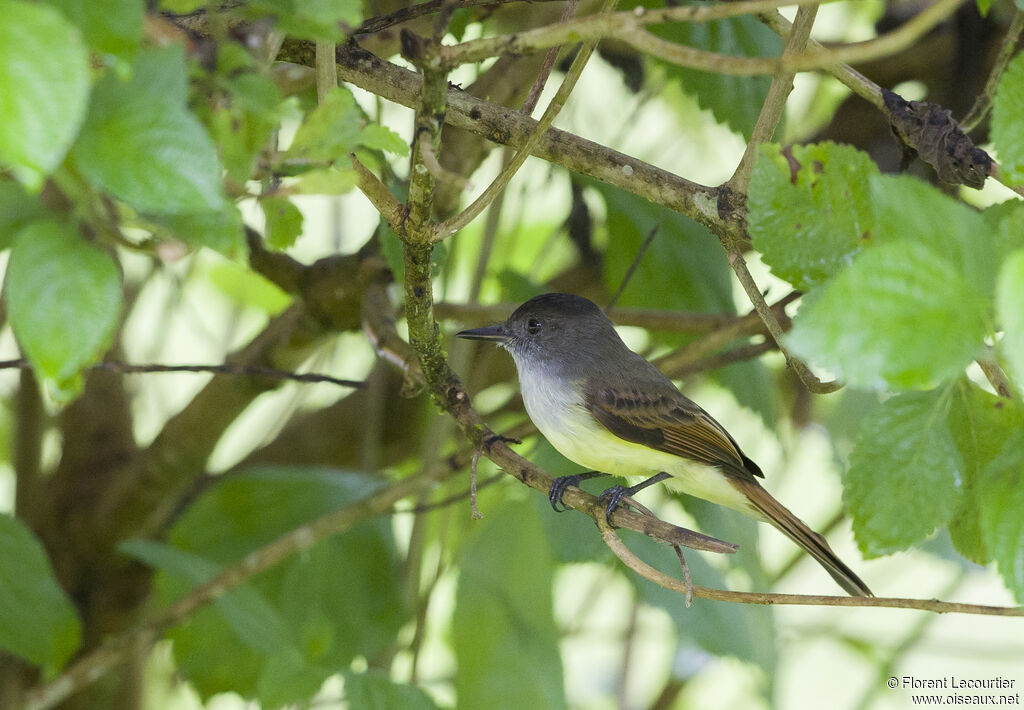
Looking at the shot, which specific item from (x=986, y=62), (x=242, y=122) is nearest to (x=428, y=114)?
(x=242, y=122)

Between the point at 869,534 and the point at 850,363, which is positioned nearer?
the point at 850,363

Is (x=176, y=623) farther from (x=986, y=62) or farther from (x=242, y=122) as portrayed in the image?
(x=986, y=62)

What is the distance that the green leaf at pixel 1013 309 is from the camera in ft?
2.18

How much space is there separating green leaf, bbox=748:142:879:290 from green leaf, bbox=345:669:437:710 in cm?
97

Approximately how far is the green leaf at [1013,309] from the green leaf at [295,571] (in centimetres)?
168

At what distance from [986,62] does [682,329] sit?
3.85 feet

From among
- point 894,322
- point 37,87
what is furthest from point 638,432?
point 37,87

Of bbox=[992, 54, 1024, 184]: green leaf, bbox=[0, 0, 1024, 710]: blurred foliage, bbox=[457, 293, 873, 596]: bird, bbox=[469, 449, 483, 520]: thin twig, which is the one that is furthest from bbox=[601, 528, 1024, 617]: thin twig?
bbox=[457, 293, 873, 596]: bird

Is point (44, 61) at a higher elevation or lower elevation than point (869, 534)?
higher

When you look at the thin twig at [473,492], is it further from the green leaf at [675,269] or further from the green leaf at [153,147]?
the green leaf at [675,269]

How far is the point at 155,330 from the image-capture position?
3029 mm

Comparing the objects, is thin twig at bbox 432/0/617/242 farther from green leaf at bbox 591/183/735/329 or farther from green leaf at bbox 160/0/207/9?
green leaf at bbox 591/183/735/329

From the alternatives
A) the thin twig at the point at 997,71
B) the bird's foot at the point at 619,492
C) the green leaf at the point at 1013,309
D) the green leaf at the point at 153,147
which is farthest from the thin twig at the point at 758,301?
the green leaf at the point at 153,147

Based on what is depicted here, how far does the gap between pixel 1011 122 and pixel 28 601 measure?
1675 mm
